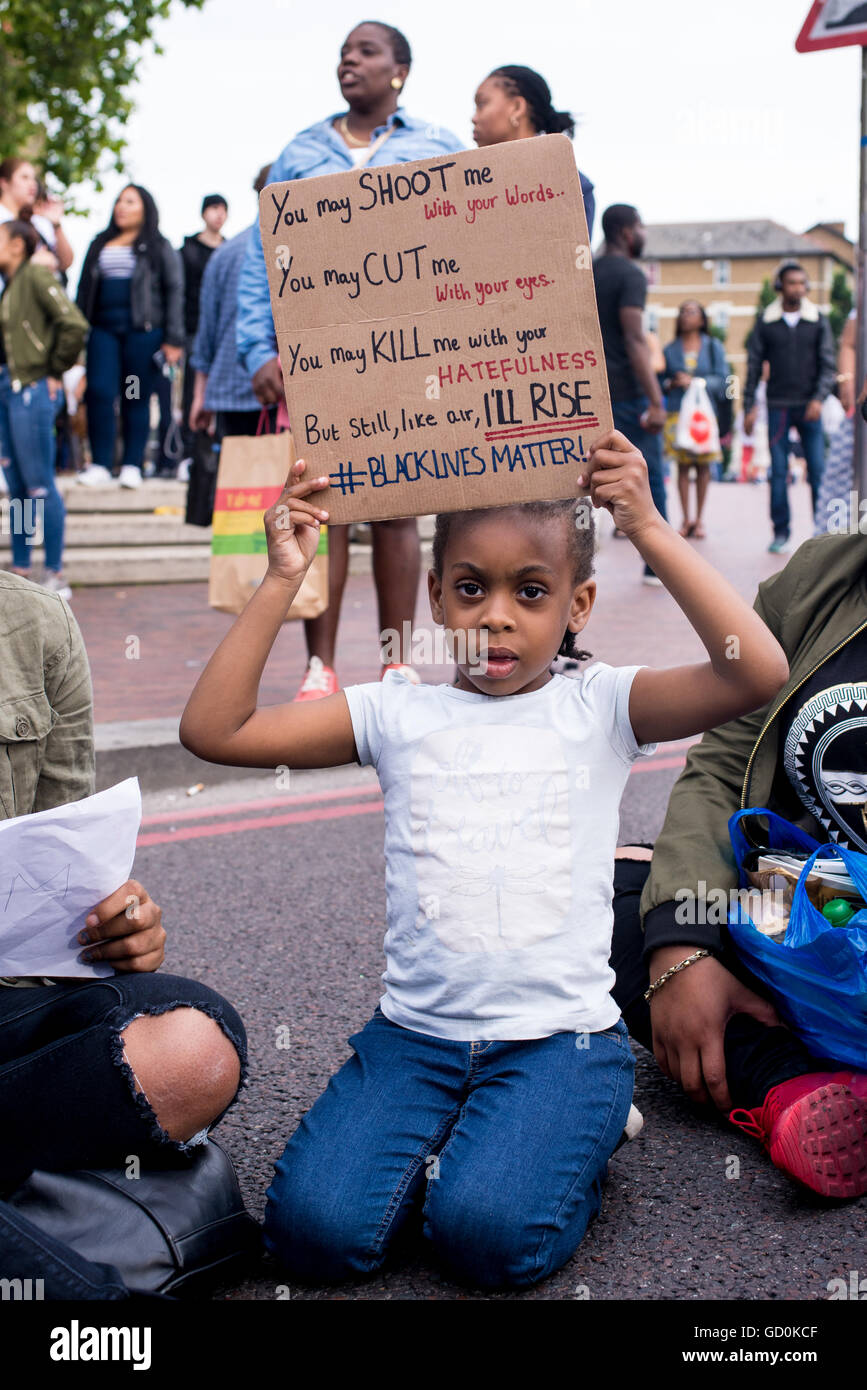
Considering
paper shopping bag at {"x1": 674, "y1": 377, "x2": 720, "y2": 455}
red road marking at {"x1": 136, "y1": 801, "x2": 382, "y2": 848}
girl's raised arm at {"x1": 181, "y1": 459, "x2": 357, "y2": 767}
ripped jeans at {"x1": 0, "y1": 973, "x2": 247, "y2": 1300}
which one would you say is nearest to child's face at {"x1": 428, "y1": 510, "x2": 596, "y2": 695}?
girl's raised arm at {"x1": 181, "y1": 459, "x2": 357, "y2": 767}

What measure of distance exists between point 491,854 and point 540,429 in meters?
0.65

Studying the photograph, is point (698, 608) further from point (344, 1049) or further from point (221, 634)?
point (221, 634)

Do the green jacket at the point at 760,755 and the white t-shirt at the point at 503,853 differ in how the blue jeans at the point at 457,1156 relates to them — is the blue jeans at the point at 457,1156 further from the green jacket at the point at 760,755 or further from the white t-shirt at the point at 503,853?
the green jacket at the point at 760,755

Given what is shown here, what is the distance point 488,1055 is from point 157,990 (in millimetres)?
506

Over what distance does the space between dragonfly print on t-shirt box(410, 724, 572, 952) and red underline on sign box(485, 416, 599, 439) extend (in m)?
0.45

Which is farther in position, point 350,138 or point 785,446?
point 785,446

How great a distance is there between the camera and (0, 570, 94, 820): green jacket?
232 cm

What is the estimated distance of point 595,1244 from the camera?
2.25 meters

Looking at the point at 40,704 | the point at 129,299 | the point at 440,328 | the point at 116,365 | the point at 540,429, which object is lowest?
the point at 40,704

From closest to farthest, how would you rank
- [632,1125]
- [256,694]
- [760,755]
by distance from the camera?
1. [256,694]
2. [632,1125]
3. [760,755]

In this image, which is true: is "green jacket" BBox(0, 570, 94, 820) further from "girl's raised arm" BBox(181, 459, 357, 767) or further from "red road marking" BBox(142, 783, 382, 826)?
"red road marking" BBox(142, 783, 382, 826)

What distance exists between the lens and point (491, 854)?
2.28 m

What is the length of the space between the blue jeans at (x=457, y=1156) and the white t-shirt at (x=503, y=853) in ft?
0.17

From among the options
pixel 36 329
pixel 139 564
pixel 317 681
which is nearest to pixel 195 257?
pixel 139 564
